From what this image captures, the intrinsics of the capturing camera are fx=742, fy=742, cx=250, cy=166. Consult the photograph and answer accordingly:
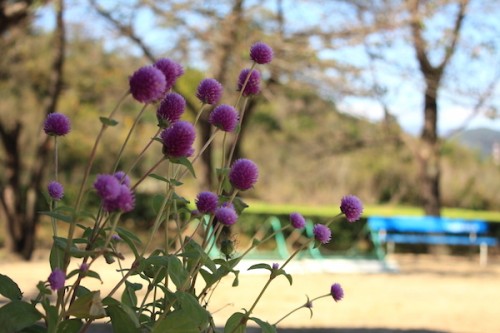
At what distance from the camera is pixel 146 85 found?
148 cm

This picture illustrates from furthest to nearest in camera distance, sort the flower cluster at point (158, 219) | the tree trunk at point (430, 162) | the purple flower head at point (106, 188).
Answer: the tree trunk at point (430, 162), the flower cluster at point (158, 219), the purple flower head at point (106, 188)

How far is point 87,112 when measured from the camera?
18969mm

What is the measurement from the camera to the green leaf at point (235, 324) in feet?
6.71

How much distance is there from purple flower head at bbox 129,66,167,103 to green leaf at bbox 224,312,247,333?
80cm

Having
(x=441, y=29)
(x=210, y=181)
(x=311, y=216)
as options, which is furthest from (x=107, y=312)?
(x=311, y=216)

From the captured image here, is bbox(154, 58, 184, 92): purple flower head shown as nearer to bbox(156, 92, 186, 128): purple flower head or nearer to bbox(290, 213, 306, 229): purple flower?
bbox(156, 92, 186, 128): purple flower head

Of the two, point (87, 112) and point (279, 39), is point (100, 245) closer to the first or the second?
point (279, 39)

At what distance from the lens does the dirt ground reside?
6.31 metres

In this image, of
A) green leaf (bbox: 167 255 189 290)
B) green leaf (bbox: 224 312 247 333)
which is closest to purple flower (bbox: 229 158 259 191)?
green leaf (bbox: 167 255 189 290)

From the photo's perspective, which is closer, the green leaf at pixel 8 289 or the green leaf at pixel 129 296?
the green leaf at pixel 8 289

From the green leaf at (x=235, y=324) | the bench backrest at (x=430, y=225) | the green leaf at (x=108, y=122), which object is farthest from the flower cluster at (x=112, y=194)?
the bench backrest at (x=430, y=225)

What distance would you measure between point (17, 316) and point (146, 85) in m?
0.66

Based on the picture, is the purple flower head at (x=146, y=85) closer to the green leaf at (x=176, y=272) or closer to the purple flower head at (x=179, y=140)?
the purple flower head at (x=179, y=140)

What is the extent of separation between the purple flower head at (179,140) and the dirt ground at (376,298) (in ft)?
9.55
